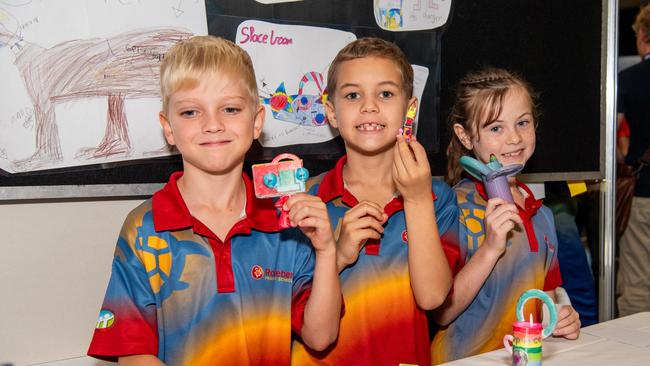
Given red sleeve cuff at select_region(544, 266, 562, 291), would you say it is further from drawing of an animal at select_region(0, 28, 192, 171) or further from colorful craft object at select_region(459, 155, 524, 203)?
drawing of an animal at select_region(0, 28, 192, 171)

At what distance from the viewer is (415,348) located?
6.16 ft

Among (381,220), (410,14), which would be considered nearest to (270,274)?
(381,220)

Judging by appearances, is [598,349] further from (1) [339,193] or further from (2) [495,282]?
(1) [339,193]

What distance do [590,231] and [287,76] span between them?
2087 mm

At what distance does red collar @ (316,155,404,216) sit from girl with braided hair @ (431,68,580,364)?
0.28 metres

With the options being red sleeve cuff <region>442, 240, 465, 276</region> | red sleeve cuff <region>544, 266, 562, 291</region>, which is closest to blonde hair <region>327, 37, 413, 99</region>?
red sleeve cuff <region>442, 240, 465, 276</region>

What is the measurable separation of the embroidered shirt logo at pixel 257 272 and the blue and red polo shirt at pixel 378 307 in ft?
0.99

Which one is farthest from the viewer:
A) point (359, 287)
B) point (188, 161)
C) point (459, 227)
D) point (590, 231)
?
point (590, 231)

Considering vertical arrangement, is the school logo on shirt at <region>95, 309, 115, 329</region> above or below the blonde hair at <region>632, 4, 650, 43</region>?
below

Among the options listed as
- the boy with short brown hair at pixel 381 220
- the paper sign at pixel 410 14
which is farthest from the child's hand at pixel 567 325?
the paper sign at pixel 410 14

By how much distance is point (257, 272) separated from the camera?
5.38 ft

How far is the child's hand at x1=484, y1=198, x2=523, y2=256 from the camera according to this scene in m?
1.83

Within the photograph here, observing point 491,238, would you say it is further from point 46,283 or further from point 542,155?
point 46,283

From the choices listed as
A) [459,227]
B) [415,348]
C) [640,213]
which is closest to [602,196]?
[640,213]
